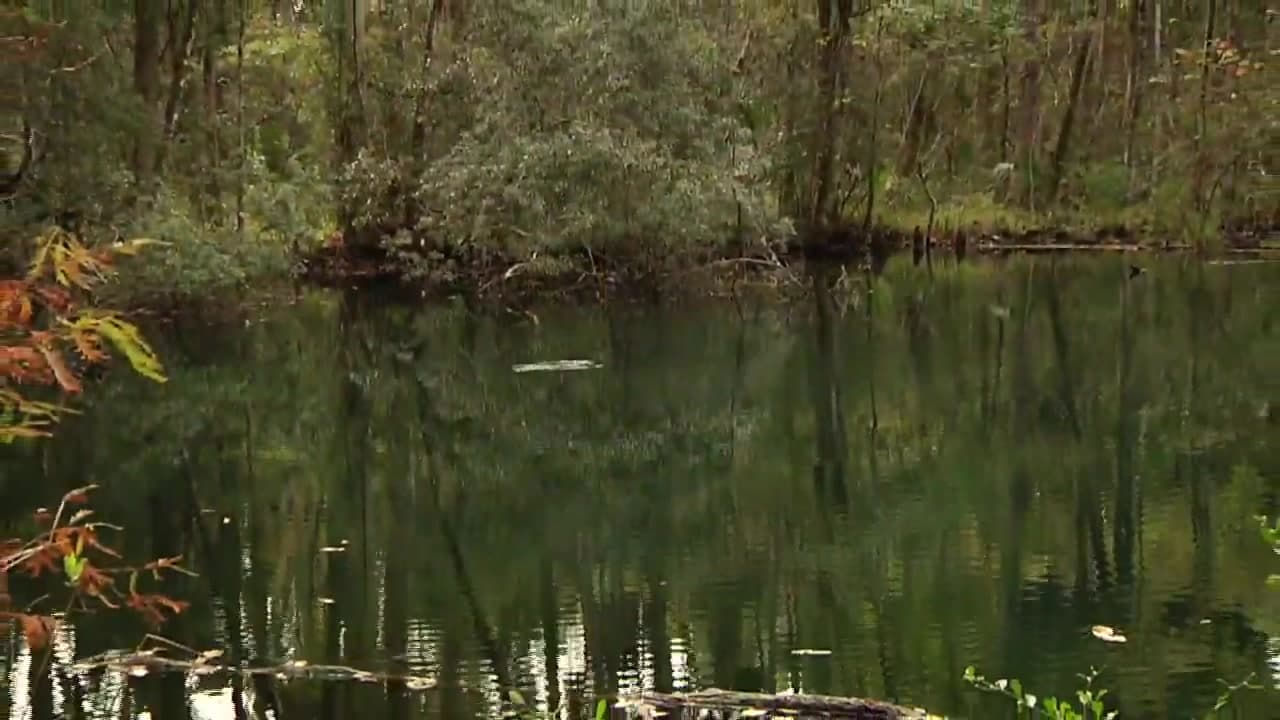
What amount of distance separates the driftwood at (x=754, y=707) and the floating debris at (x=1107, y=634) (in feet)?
5.94

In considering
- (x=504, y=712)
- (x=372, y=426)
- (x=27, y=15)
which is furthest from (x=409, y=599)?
(x=27, y=15)

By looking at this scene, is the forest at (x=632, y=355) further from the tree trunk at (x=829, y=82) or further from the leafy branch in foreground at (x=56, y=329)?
the tree trunk at (x=829, y=82)

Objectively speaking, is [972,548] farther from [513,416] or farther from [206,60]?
[206,60]

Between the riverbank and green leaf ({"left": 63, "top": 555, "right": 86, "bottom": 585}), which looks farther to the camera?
the riverbank

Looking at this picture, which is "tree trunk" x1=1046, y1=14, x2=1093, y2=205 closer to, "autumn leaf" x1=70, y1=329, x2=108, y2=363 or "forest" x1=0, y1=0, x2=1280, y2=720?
"forest" x1=0, y1=0, x2=1280, y2=720

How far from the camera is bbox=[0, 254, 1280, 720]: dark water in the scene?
7566 mm

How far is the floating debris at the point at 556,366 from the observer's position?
19.4 meters

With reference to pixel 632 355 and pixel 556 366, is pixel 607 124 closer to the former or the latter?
pixel 632 355

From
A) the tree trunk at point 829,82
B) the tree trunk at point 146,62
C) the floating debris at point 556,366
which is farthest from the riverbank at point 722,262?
the floating debris at point 556,366

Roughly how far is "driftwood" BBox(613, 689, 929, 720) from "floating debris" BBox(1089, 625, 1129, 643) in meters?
1.81

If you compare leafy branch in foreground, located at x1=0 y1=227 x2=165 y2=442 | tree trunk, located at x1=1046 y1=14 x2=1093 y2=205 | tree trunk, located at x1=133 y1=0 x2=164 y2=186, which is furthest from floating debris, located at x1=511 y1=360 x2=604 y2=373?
tree trunk, located at x1=1046 y1=14 x2=1093 y2=205

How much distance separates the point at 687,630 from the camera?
826cm

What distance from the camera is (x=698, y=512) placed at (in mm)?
11531

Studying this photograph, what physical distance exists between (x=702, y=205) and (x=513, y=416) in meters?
10.2
